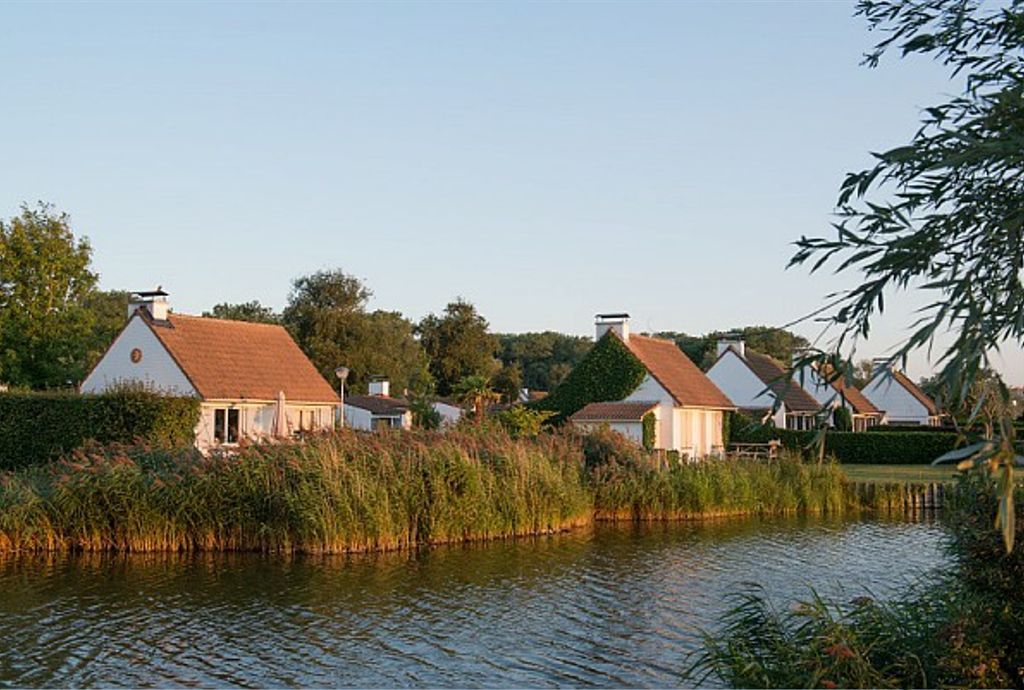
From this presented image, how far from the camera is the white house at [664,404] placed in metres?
40.0

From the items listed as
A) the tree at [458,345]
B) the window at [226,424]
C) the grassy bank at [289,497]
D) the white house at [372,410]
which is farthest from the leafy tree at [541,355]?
the grassy bank at [289,497]

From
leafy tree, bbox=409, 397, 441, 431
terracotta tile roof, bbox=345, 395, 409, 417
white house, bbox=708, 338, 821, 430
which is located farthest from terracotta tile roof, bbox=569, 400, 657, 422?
white house, bbox=708, 338, 821, 430

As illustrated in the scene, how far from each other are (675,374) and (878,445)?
1020 cm

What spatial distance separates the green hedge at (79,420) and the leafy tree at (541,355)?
229ft

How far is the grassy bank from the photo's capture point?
838 inches

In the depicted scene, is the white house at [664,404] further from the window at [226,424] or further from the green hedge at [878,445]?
the window at [226,424]

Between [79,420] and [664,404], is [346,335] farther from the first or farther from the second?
[79,420]

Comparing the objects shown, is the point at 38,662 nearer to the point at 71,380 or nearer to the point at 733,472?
the point at 733,472

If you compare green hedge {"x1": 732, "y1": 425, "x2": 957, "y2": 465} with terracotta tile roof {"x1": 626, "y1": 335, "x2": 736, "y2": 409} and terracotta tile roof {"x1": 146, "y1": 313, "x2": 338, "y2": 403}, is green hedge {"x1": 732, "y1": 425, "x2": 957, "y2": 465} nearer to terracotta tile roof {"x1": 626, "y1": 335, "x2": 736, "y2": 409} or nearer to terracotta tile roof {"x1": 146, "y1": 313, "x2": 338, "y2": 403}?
terracotta tile roof {"x1": 626, "y1": 335, "x2": 736, "y2": 409}

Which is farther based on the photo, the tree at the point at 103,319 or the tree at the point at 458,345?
the tree at the point at 458,345

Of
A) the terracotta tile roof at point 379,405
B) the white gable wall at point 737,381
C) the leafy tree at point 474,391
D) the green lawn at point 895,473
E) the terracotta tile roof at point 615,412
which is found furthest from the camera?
the white gable wall at point 737,381

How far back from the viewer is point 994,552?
912 cm

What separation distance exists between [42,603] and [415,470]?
807 centimetres

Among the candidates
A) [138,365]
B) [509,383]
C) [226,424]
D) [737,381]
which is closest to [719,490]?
[226,424]
